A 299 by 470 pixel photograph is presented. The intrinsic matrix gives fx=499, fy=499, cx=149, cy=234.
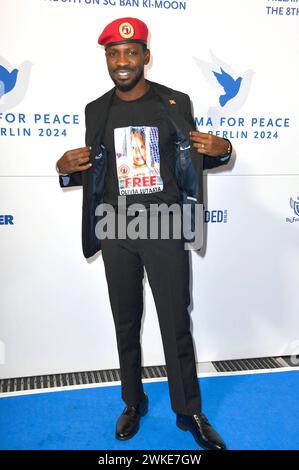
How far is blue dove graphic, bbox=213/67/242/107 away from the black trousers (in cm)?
108

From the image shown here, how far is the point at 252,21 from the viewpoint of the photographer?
9.83ft

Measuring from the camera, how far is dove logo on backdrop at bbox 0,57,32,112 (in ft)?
9.30

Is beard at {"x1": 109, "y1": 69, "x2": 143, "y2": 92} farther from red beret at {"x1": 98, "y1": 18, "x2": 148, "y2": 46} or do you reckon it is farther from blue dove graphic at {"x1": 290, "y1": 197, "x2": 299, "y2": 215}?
blue dove graphic at {"x1": 290, "y1": 197, "x2": 299, "y2": 215}

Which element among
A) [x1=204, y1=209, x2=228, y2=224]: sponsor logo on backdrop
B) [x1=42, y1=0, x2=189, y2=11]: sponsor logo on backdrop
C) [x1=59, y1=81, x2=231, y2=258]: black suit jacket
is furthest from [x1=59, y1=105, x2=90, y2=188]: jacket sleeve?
[x1=204, y1=209, x2=228, y2=224]: sponsor logo on backdrop

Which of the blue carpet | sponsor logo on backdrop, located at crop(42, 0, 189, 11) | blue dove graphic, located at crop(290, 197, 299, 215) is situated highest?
sponsor logo on backdrop, located at crop(42, 0, 189, 11)

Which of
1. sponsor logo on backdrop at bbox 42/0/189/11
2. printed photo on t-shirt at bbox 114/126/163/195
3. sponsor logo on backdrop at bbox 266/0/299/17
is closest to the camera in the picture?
printed photo on t-shirt at bbox 114/126/163/195

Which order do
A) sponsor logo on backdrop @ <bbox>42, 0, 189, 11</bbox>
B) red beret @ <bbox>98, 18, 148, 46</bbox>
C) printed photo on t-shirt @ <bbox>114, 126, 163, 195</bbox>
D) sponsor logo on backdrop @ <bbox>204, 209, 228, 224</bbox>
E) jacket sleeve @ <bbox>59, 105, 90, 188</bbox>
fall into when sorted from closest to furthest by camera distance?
red beret @ <bbox>98, 18, 148, 46</bbox>, printed photo on t-shirt @ <bbox>114, 126, 163, 195</bbox>, jacket sleeve @ <bbox>59, 105, 90, 188</bbox>, sponsor logo on backdrop @ <bbox>42, 0, 189, 11</bbox>, sponsor logo on backdrop @ <bbox>204, 209, 228, 224</bbox>

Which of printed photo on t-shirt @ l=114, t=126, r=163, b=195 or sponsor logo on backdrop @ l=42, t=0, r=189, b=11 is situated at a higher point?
sponsor logo on backdrop @ l=42, t=0, r=189, b=11

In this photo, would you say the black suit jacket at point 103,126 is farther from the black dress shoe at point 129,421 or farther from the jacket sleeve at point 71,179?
the black dress shoe at point 129,421

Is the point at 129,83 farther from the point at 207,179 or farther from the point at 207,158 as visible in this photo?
the point at 207,179

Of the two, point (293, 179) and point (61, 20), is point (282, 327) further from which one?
point (61, 20)

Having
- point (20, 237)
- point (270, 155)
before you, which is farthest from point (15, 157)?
point (270, 155)

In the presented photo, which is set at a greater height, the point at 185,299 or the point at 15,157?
the point at 15,157

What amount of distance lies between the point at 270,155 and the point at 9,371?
7.13ft
